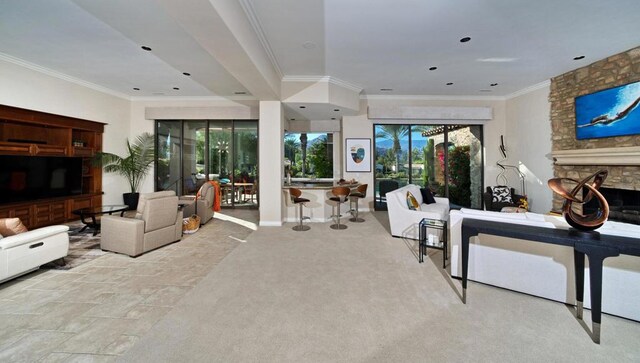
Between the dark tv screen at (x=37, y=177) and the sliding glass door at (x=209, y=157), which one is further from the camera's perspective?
the sliding glass door at (x=209, y=157)

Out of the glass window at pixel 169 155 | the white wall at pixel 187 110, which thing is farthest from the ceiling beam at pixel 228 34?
the glass window at pixel 169 155

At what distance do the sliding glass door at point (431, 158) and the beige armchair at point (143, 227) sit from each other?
5.25 meters

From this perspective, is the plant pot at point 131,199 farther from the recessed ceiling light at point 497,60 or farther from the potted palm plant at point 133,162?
the recessed ceiling light at point 497,60

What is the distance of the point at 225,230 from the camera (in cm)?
511

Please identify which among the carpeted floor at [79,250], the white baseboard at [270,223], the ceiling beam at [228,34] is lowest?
the carpeted floor at [79,250]

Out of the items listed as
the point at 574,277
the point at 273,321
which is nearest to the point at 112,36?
the point at 273,321

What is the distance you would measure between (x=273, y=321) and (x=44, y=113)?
21.8 feet

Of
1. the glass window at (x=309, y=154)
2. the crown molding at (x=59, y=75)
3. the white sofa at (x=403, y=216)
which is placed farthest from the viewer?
the glass window at (x=309, y=154)

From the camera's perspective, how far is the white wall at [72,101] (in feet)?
15.1

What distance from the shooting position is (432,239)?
387cm

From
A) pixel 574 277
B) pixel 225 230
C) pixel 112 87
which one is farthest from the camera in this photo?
pixel 112 87

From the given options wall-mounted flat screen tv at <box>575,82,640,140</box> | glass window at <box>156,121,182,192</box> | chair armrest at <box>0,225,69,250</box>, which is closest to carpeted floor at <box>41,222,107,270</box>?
chair armrest at <box>0,225,69,250</box>

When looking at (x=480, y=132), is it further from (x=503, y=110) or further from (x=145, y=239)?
(x=145, y=239)

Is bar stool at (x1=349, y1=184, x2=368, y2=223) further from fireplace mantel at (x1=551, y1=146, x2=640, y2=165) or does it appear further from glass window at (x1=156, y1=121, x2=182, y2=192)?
glass window at (x1=156, y1=121, x2=182, y2=192)
